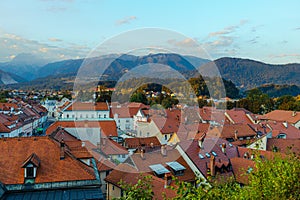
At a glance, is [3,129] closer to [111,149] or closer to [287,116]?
[111,149]

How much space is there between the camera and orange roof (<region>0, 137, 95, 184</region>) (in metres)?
15.4

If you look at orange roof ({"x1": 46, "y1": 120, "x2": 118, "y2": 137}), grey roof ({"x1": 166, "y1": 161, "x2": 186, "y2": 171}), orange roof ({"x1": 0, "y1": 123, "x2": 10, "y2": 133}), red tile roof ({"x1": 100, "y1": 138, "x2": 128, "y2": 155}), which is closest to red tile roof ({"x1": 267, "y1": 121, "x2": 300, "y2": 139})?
orange roof ({"x1": 46, "y1": 120, "x2": 118, "y2": 137})

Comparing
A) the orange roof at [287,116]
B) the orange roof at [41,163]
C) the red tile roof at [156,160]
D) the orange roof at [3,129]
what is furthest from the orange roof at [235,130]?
the orange roof at [3,129]

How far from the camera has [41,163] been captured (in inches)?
630

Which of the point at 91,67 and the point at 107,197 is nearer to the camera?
the point at 107,197

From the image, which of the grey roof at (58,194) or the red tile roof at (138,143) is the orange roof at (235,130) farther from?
the grey roof at (58,194)

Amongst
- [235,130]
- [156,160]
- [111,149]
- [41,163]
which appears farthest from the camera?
[235,130]

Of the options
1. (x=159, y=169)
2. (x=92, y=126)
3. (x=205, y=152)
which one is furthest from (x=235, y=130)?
(x=159, y=169)

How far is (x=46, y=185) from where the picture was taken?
15234mm

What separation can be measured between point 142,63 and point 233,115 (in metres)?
33.6

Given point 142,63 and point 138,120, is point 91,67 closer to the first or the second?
point 142,63

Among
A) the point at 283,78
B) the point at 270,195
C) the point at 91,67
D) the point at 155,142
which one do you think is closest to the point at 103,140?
the point at 155,142

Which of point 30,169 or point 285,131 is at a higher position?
point 30,169

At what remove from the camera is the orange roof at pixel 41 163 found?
1543cm
